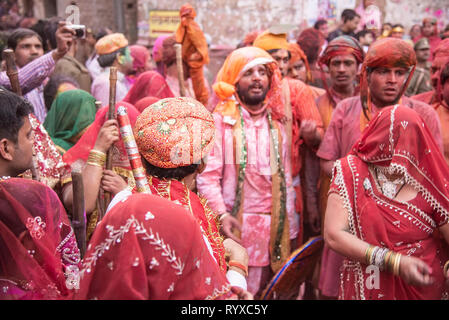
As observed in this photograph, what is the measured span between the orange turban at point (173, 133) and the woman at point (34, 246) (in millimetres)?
434

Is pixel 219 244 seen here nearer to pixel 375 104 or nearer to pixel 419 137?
pixel 419 137

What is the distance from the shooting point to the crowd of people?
143 cm

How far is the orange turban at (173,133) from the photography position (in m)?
1.95

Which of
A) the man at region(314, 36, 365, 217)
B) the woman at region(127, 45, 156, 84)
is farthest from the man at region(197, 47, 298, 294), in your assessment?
the woman at region(127, 45, 156, 84)

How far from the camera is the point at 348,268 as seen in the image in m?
2.63

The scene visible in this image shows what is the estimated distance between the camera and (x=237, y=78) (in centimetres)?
387

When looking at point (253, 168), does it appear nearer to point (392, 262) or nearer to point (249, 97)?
point (249, 97)

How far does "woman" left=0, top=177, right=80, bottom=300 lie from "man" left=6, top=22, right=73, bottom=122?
7.35 ft

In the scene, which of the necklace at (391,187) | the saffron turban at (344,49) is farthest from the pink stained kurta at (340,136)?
the necklace at (391,187)

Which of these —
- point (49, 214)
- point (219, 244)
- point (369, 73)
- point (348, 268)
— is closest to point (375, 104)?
point (369, 73)

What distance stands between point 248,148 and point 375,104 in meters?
1.01

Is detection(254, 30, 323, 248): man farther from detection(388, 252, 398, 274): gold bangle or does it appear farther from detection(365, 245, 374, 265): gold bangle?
detection(388, 252, 398, 274): gold bangle

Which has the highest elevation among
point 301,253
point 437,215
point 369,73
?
point 369,73
